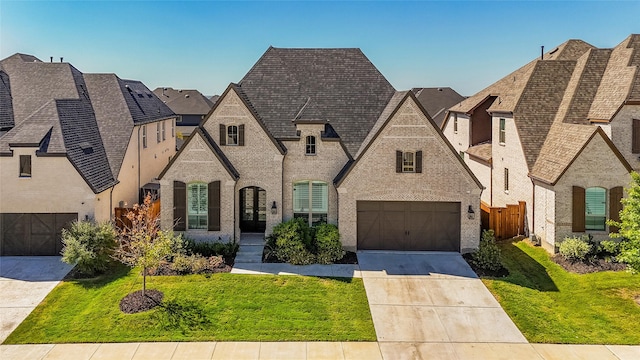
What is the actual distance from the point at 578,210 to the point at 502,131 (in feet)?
25.3

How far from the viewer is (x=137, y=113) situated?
28781 mm

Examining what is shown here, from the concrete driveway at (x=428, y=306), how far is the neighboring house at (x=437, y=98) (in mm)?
37389

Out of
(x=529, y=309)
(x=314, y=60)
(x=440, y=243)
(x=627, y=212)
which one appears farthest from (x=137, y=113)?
(x=627, y=212)

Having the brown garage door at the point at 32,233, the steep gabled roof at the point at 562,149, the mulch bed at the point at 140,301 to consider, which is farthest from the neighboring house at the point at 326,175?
the mulch bed at the point at 140,301

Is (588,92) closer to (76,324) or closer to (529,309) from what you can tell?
(529,309)

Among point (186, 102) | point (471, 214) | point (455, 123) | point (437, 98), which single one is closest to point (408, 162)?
point (471, 214)

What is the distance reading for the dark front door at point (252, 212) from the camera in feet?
80.2

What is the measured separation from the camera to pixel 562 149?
22.4 m

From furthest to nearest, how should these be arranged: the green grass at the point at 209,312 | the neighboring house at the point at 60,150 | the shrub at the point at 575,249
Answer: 1. the neighboring house at the point at 60,150
2. the shrub at the point at 575,249
3. the green grass at the point at 209,312

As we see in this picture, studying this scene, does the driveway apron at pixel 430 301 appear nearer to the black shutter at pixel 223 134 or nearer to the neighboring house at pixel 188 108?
the black shutter at pixel 223 134

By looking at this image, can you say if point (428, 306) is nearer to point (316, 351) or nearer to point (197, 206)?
point (316, 351)

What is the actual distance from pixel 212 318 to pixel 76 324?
431 centimetres

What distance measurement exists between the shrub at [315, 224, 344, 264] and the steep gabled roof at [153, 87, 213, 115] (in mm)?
50451

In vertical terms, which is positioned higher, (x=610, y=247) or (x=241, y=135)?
(x=241, y=135)
